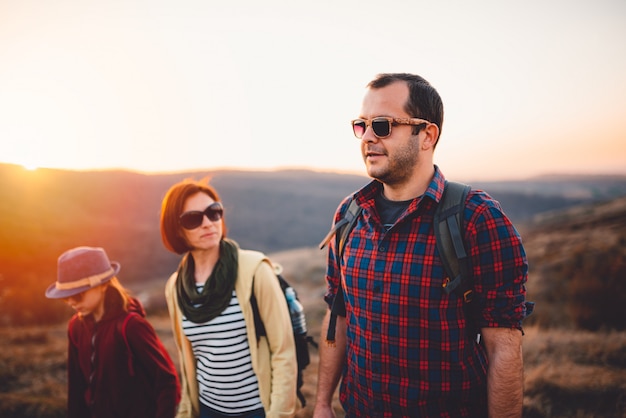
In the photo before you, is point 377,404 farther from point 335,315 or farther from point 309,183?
point 309,183

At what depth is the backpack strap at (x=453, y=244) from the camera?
59.1 inches

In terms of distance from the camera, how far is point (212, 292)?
2.22 m

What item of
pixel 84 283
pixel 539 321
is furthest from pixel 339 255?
pixel 539 321

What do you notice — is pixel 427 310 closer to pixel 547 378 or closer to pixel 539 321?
pixel 547 378

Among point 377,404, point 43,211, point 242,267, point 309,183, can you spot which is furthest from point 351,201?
point 309,183

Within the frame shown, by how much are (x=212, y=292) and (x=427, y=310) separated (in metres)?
1.35

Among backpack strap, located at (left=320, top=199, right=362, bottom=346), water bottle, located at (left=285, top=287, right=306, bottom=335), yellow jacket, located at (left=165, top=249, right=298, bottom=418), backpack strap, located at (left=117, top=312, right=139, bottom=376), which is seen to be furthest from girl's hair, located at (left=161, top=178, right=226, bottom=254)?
backpack strap, located at (left=320, top=199, right=362, bottom=346)

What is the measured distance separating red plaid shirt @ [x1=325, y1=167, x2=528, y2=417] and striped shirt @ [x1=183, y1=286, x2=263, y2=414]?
80 centimetres

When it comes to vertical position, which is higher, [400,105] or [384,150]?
[400,105]

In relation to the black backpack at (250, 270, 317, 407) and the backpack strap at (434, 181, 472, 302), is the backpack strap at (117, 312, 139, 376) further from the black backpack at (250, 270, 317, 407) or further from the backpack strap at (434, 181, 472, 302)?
the backpack strap at (434, 181, 472, 302)

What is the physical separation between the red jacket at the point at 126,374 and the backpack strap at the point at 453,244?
6.59ft

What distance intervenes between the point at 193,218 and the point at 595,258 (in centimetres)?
1039

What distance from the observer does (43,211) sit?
23.2 meters

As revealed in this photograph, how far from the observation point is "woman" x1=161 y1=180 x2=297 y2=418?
2203 millimetres
